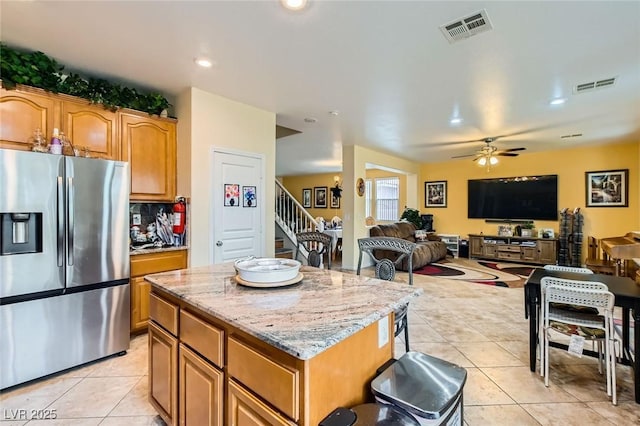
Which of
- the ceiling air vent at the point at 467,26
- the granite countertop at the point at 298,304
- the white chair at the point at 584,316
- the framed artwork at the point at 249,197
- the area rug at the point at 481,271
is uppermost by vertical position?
the ceiling air vent at the point at 467,26

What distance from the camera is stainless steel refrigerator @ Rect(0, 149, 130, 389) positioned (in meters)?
2.19

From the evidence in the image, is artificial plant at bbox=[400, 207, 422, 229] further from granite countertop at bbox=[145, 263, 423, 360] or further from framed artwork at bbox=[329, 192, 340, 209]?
granite countertop at bbox=[145, 263, 423, 360]

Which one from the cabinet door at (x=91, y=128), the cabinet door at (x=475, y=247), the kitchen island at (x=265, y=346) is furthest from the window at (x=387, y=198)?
the kitchen island at (x=265, y=346)

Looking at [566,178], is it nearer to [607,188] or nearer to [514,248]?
[607,188]

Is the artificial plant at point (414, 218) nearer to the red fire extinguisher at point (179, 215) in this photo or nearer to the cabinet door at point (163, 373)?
the red fire extinguisher at point (179, 215)

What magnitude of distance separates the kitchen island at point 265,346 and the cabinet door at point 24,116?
1871mm

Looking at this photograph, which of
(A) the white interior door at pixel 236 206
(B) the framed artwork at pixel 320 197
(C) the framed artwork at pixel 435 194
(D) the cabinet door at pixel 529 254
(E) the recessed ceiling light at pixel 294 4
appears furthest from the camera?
(B) the framed artwork at pixel 320 197

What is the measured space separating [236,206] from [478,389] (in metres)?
3.00

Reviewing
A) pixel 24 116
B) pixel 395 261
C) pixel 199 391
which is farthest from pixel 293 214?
pixel 199 391

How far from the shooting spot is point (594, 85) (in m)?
3.22

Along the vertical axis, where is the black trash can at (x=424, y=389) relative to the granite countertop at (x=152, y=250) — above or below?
below

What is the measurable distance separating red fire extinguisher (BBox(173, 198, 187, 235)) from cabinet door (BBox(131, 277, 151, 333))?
0.62 m

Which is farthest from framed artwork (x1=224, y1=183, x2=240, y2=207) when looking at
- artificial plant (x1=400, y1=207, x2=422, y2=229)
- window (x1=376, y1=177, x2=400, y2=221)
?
window (x1=376, y1=177, x2=400, y2=221)

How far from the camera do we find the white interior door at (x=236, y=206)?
3.55 metres
